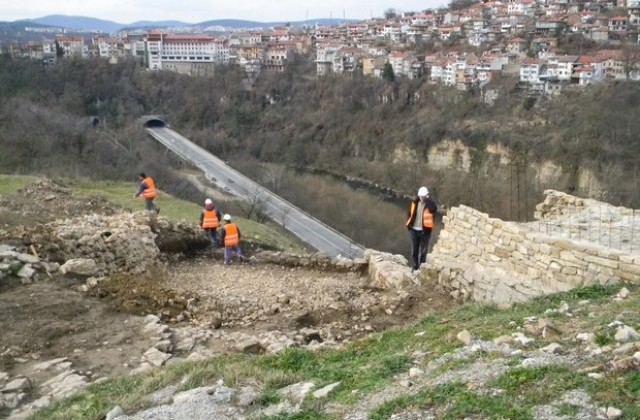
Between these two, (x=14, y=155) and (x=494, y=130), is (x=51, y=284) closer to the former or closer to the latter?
(x=14, y=155)

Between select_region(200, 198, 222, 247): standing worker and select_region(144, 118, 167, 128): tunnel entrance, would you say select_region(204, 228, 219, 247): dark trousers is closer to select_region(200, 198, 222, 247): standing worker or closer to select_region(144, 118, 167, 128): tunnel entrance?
select_region(200, 198, 222, 247): standing worker

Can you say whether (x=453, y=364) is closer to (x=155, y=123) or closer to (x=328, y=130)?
(x=328, y=130)

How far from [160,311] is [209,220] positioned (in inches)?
142

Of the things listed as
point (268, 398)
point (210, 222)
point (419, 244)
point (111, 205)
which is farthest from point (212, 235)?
point (268, 398)

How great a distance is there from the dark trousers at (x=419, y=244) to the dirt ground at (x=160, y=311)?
978 mm

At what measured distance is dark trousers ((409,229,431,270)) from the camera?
9875 millimetres

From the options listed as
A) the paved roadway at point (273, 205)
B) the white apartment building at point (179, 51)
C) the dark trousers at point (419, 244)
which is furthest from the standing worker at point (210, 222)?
the white apartment building at point (179, 51)

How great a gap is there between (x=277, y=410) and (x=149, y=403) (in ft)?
4.12

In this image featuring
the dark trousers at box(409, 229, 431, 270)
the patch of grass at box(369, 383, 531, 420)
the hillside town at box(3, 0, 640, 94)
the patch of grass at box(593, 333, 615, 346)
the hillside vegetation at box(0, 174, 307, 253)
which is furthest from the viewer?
the hillside town at box(3, 0, 640, 94)

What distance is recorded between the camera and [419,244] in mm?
10023

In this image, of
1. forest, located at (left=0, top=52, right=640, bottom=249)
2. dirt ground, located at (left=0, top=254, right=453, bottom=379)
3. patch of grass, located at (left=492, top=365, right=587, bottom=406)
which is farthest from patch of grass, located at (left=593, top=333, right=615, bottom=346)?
forest, located at (left=0, top=52, right=640, bottom=249)

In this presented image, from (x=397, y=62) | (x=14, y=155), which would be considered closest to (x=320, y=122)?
(x=397, y=62)

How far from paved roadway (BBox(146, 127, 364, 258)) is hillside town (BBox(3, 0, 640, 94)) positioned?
2949 cm

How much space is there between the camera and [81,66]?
3177 inches
